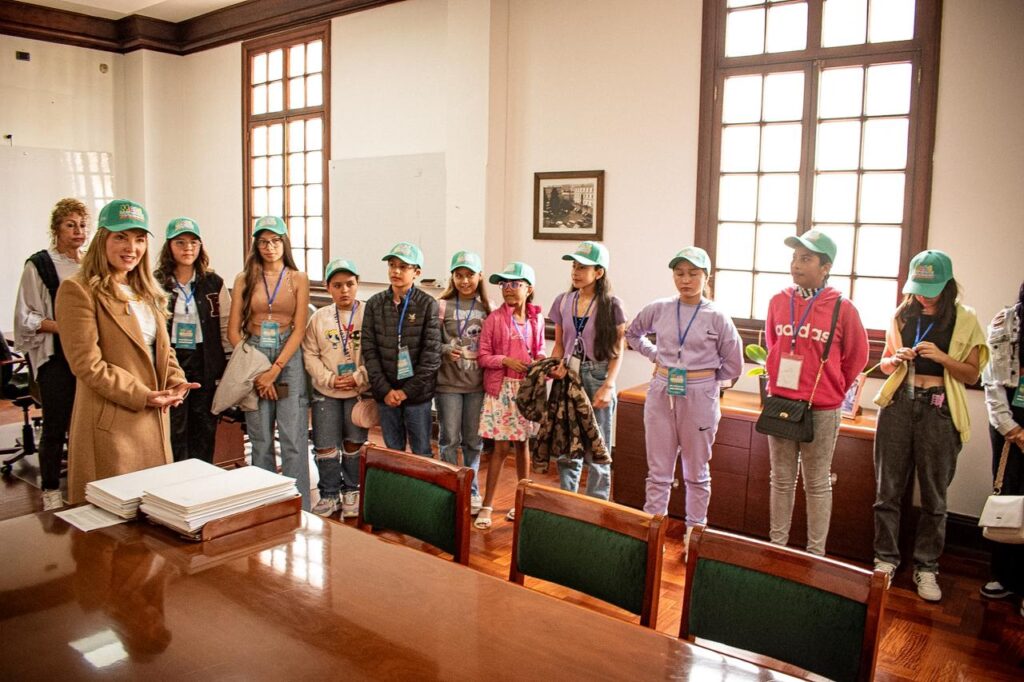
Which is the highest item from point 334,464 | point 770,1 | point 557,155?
point 770,1

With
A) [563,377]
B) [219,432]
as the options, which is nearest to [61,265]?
[219,432]

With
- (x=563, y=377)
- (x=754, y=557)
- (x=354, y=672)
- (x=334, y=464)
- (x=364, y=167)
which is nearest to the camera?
(x=354, y=672)

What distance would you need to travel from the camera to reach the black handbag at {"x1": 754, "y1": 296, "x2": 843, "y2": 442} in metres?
3.30

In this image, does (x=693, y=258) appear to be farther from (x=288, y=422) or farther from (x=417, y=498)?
(x=288, y=422)

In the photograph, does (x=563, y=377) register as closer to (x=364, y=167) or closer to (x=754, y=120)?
(x=754, y=120)

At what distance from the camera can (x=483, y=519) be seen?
408 centimetres

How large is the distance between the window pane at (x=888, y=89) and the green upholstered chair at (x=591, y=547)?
334 centimetres

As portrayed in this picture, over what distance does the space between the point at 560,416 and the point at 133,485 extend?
6.87 ft

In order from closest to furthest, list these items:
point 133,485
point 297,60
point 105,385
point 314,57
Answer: point 133,485, point 105,385, point 314,57, point 297,60

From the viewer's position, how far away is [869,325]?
13.8 feet

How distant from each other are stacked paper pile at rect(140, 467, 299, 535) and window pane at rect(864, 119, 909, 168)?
3655 mm

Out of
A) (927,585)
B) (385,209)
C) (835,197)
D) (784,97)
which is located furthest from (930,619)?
(385,209)

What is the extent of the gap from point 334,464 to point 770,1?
3.64 m

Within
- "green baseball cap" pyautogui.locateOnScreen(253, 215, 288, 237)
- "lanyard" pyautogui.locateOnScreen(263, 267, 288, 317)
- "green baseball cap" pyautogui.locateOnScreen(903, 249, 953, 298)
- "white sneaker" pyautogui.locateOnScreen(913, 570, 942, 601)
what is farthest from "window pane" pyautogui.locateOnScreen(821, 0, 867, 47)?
"lanyard" pyautogui.locateOnScreen(263, 267, 288, 317)
